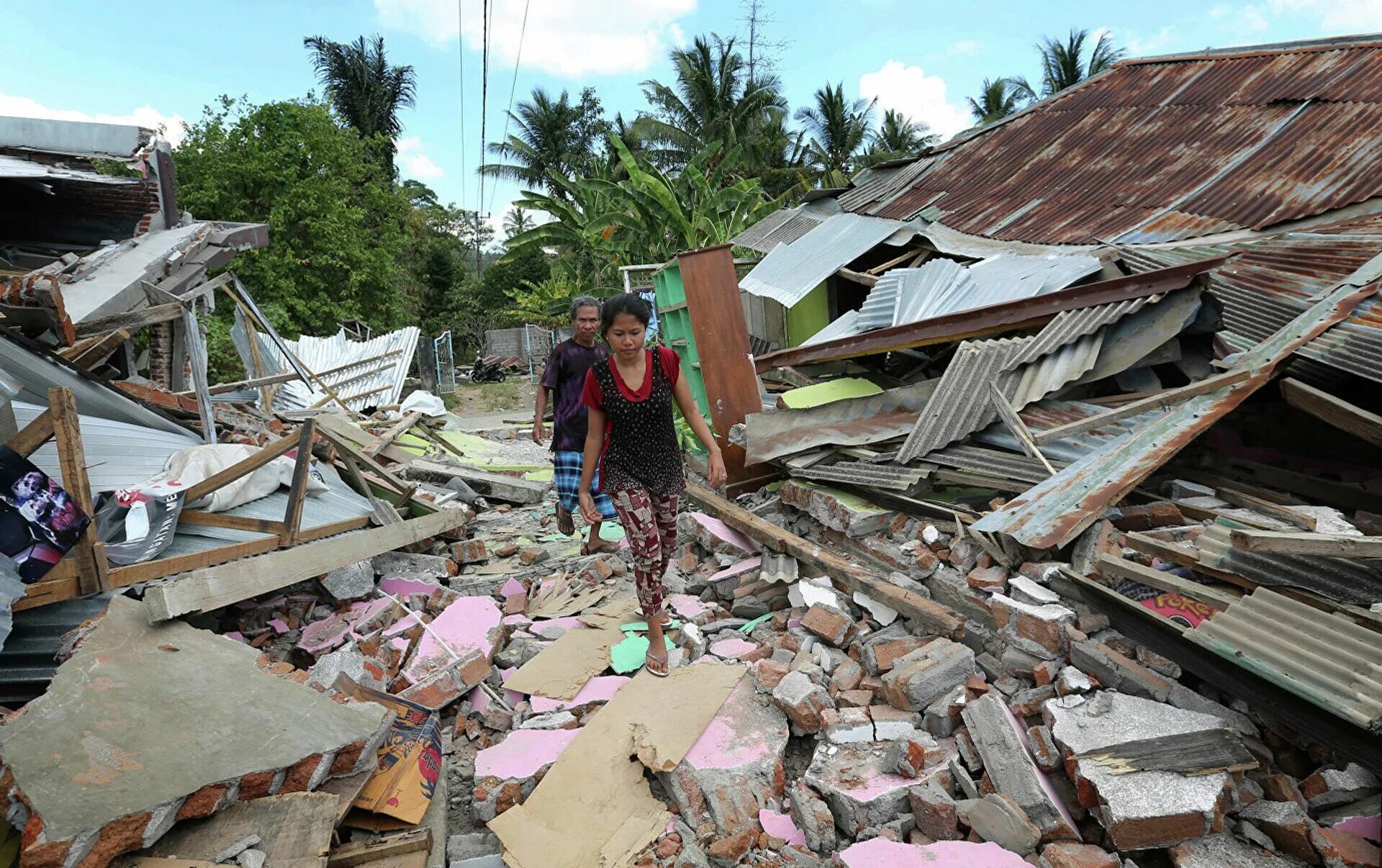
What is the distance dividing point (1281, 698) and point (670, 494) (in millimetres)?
2205

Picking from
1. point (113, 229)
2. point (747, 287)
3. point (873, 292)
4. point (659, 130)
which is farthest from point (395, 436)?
point (659, 130)

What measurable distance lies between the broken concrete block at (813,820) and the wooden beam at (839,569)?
924mm

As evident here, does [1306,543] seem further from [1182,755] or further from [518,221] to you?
[518,221]

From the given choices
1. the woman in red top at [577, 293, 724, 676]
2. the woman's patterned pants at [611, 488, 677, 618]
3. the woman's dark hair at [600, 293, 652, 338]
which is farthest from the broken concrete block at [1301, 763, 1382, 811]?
the woman's dark hair at [600, 293, 652, 338]

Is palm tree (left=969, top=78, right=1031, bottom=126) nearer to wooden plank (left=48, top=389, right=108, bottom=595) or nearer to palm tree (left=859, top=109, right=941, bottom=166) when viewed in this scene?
palm tree (left=859, top=109, right=941, bottom=166)

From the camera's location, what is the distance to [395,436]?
29.2 ft

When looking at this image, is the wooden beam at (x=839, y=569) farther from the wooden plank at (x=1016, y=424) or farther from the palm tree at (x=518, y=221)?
the palm tree at (x=518, y=221)

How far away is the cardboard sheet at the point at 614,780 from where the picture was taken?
7.82ft

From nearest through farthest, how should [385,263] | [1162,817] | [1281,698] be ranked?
[1162,817], [1281,698], [385,263]

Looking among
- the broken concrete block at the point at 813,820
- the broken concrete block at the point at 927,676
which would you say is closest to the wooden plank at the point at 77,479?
the broken concrete block at the point at 813,820

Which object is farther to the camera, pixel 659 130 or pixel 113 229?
pixel 659 130

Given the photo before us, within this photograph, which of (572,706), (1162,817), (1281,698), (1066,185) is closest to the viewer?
(1162,817)

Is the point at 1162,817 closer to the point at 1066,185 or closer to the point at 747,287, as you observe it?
the point at 747,287

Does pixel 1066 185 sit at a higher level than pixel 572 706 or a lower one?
higher
